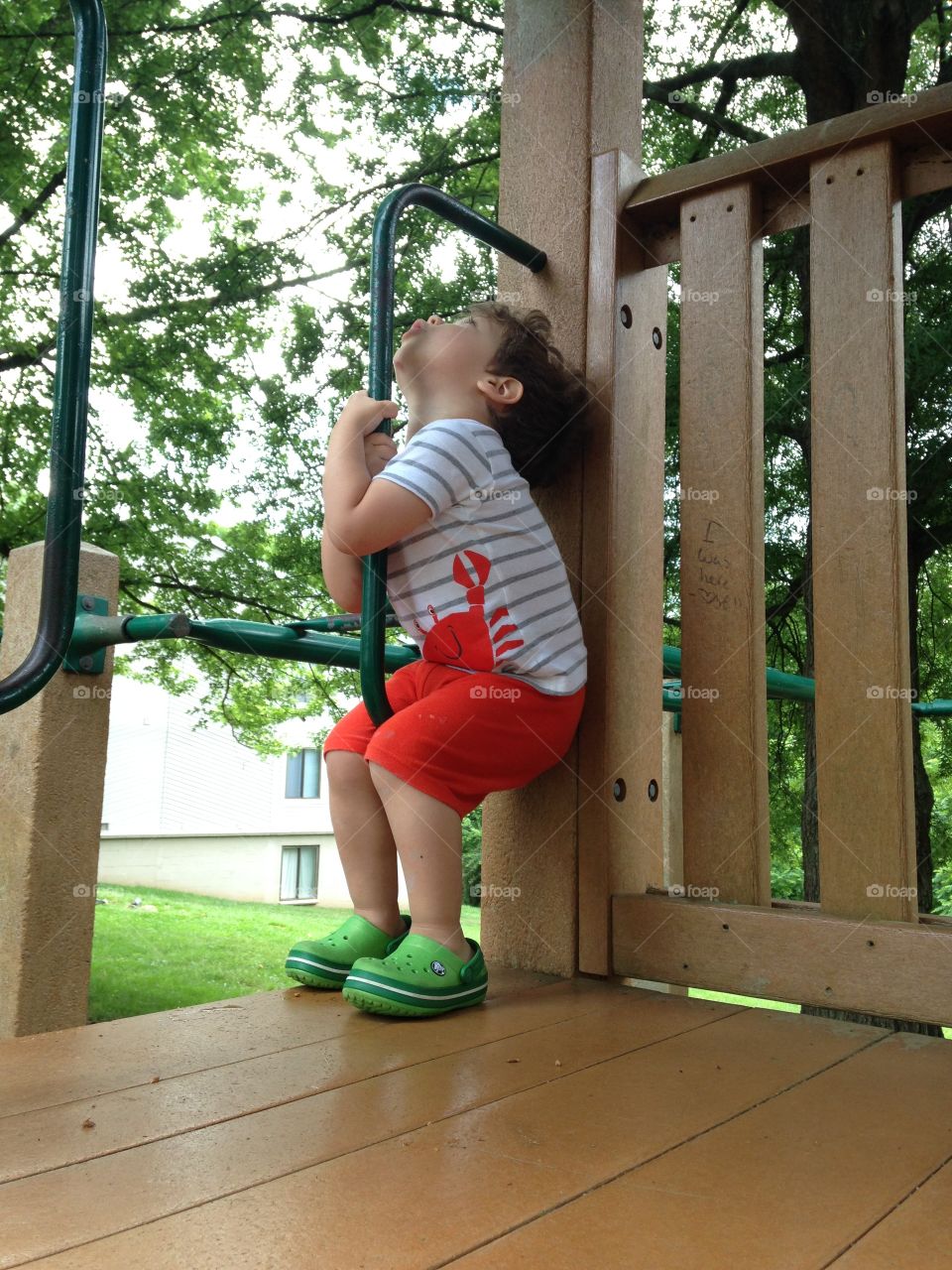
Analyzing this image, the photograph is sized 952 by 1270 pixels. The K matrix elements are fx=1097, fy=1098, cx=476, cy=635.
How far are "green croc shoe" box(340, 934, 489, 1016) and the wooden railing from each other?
0.89 ft

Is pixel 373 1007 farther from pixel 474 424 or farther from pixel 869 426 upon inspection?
pixel 869 426

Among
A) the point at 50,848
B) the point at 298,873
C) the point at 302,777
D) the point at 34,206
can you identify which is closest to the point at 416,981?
the point at 50,848

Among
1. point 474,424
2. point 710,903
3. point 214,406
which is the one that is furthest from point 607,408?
point 214,406

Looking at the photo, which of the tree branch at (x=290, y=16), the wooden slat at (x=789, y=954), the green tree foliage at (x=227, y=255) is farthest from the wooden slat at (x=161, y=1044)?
the tree branch at (x=290, y=16)

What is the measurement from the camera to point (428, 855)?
1409 millimetres

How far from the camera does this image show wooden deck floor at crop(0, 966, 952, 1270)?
2.29 ft

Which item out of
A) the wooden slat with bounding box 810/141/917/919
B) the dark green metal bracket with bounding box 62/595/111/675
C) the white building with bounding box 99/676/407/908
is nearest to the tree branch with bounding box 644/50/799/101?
the wooden slat with bounding box 810/141/917/919

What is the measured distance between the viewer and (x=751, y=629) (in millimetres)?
1532

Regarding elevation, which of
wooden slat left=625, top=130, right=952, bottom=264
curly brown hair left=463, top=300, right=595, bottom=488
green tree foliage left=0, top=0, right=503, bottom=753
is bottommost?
curly brown hair left=463, top=300, right=595, bottom=488

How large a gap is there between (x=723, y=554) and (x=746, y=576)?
50 mm

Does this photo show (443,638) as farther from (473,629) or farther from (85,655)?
(85,655)

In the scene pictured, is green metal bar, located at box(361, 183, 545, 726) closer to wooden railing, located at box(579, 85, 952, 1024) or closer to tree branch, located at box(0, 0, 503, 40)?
wooden railing, located at box(579, 85, 952, 1024)

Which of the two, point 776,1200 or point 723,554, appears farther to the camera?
point 723,554

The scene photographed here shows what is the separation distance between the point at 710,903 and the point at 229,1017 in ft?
2.13
